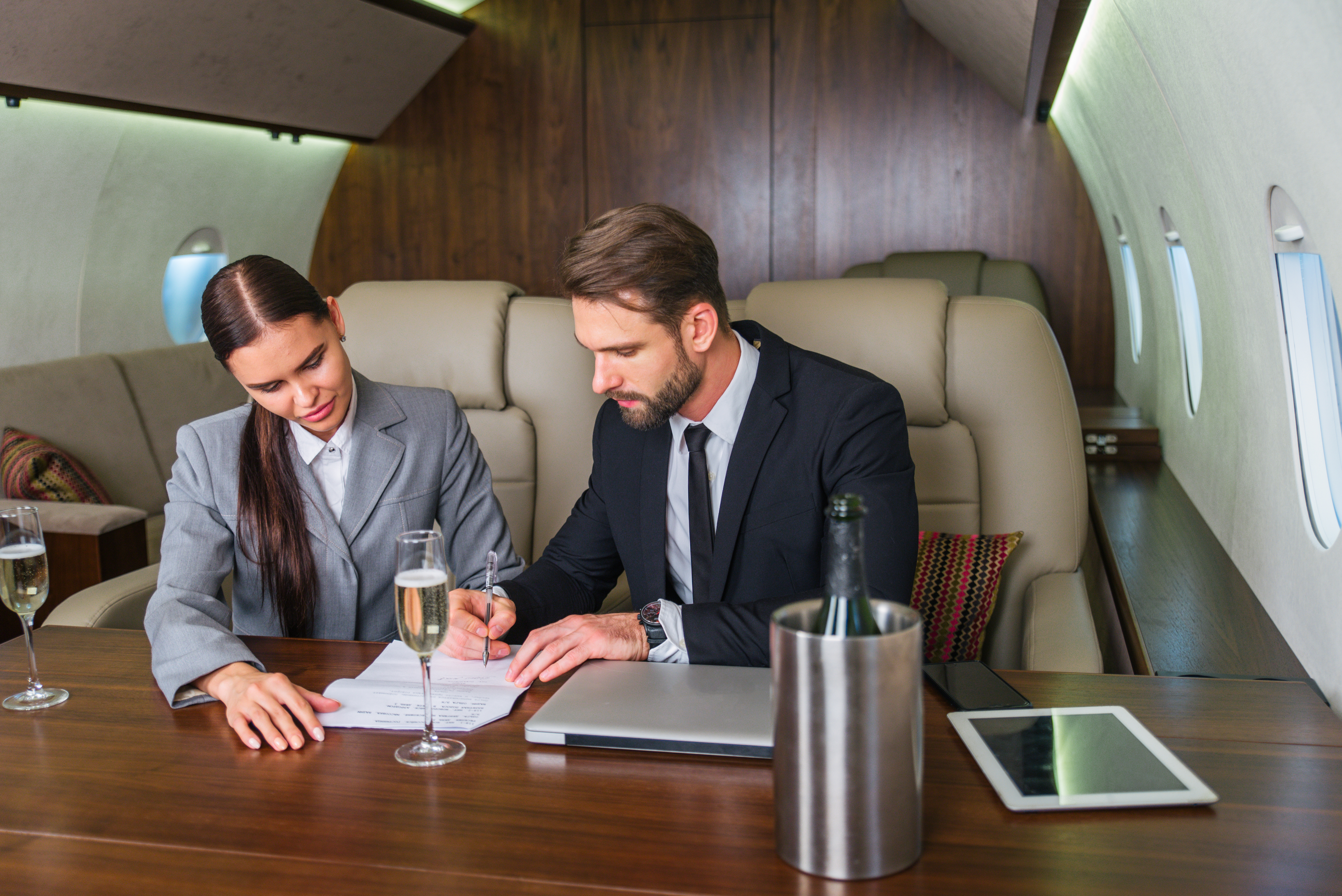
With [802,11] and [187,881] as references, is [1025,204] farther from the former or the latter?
[187,881]

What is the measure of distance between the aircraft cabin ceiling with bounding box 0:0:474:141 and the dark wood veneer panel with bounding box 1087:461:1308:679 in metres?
4.08

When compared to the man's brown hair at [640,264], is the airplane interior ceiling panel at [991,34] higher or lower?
higher

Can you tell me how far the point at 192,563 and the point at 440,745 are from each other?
65 cm

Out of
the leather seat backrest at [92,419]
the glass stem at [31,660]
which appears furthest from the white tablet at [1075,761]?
the leather seat backrest at [92,419]

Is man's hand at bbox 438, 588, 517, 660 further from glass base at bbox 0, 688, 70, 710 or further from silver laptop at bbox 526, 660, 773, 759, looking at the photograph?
glass base at bbox 0, 688, 70, 710

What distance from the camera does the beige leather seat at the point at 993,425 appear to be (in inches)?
84.5

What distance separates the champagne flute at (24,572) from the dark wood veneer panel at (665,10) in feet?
19.1

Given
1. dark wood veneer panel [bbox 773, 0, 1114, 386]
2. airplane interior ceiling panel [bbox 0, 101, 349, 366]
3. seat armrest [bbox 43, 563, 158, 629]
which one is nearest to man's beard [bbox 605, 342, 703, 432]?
seat armrest [bbox 43, 563, 158, 629]

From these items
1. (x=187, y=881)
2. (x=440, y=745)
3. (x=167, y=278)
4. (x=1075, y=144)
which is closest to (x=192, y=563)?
→ (x=440, y=745)

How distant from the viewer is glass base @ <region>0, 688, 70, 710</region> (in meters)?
1.29

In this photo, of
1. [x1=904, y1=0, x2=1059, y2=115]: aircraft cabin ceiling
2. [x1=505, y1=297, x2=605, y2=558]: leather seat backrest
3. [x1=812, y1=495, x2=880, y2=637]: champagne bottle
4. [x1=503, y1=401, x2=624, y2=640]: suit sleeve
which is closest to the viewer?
[x1=812, y1=495, x2=880, y2=637]: champagne bottle

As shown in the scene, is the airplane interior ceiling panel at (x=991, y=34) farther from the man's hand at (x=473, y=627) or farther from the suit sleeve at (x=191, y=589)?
the suit sleeve at (x=191, y=589)

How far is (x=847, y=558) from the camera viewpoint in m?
0.85

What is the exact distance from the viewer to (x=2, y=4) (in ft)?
12.3
